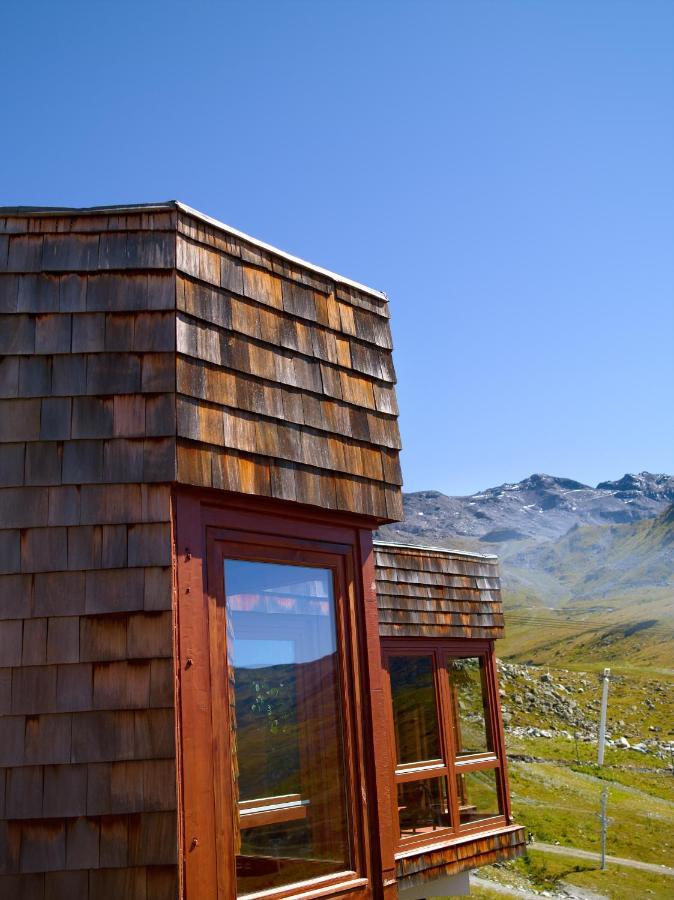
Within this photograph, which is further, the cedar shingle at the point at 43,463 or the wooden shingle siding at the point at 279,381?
the wooden shingle siding at the point at 279,381

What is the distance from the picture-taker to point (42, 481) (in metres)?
3.73

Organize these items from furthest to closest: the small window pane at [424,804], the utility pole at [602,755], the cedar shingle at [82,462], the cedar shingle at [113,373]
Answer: the utility pole at [602,755] < the small window pane at [424,804] < the cedar shingle at [113,373] < the cedar shingle at [82,462]

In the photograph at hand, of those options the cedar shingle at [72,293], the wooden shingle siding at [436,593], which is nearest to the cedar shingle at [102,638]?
the cedar shingle at [72,293]

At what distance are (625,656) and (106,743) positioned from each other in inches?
4448

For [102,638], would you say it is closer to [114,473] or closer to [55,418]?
[114,473]

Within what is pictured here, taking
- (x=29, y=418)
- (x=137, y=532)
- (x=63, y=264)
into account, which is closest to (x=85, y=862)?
(x=137, y=532)

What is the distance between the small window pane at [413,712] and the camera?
941 cm

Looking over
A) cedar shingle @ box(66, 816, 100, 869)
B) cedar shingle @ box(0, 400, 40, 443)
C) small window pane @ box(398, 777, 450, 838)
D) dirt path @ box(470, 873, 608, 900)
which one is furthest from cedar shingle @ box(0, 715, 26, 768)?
dirt path @ box(470, 873, 608, 900)

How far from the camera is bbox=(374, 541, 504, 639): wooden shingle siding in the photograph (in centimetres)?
943

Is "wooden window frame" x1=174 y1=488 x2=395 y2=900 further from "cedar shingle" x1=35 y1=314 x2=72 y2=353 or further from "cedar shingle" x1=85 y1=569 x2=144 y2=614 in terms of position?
"cedar shingle" x1=35 y1=314 x2=72 y2=353

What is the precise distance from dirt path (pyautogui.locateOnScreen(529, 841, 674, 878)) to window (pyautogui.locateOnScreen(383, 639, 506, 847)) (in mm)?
10892

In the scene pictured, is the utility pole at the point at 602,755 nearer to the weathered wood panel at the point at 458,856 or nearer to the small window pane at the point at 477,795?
the weathered wood panel at the point at 458,856

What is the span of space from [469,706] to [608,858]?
1208 centimetres

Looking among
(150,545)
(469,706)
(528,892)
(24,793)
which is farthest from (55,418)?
(528,892)
